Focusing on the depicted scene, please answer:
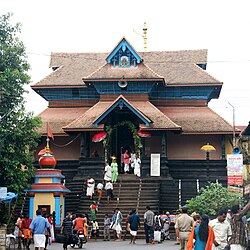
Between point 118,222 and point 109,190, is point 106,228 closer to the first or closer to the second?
point 118,222

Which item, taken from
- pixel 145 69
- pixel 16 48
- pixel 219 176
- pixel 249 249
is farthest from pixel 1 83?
pixel 249 249

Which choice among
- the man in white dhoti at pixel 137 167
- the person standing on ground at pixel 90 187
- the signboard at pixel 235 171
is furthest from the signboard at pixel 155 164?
the signboard at pixel 235 171

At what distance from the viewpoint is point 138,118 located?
29516 mm

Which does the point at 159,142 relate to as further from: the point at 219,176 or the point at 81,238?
the point at 81,238

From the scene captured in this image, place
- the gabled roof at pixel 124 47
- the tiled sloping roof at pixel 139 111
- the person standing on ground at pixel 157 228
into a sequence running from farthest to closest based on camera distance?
1. the gabled roof at pixel 124 47
2. the tiled sloping roof at pixel 139 111
3. the person standing on ground at pixel 157 228

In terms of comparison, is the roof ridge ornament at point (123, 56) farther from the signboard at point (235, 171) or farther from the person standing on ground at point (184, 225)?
the person standing on ground at point (184, 225)

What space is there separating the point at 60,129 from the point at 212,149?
787cm

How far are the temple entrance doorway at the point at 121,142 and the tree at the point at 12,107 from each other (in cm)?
748

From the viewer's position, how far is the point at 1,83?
23.8m

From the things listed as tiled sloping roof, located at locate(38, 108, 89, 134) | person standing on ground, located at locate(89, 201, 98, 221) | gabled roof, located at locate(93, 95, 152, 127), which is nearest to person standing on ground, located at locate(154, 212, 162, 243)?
person standing on ground, located at locate(89, 201, 98, 221)

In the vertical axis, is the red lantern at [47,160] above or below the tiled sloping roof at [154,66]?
below

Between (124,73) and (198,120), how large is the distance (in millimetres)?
4557

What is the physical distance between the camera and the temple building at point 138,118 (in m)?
29.5

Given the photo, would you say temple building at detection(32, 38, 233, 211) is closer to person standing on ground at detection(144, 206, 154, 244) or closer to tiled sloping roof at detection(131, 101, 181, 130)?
tiled sloping roof at detection(131, 101, 181, 130)
